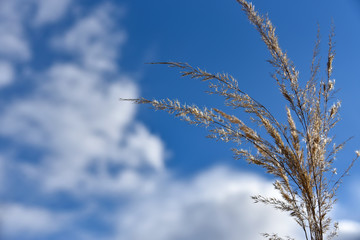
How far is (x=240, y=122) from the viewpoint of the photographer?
2.65 m

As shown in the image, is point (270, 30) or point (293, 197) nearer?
point (293, 197)

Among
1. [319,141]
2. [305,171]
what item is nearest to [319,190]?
[305,171]

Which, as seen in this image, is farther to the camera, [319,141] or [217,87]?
[217,87]

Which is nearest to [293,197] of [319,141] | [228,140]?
[319,141]

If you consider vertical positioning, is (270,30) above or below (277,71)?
above

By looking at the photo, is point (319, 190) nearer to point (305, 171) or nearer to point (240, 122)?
point (305, 171)

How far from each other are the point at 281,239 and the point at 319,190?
1.74 feet

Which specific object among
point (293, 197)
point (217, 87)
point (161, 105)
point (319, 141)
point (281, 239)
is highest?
point (217, 87)

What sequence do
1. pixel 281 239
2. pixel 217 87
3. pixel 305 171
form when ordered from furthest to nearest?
1. pixel 217 87
2. pixel 281 239
3. pixel 305 171

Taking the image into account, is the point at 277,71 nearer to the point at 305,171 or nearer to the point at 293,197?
the point at 305,171

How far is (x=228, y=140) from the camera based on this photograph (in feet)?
8.63

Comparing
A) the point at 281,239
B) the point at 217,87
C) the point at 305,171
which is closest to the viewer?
the point at 305,171

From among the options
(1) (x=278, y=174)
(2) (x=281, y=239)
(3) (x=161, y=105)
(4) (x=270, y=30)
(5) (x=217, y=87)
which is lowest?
(2) (x=281, y=239)

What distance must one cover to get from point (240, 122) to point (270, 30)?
0.91 meters
